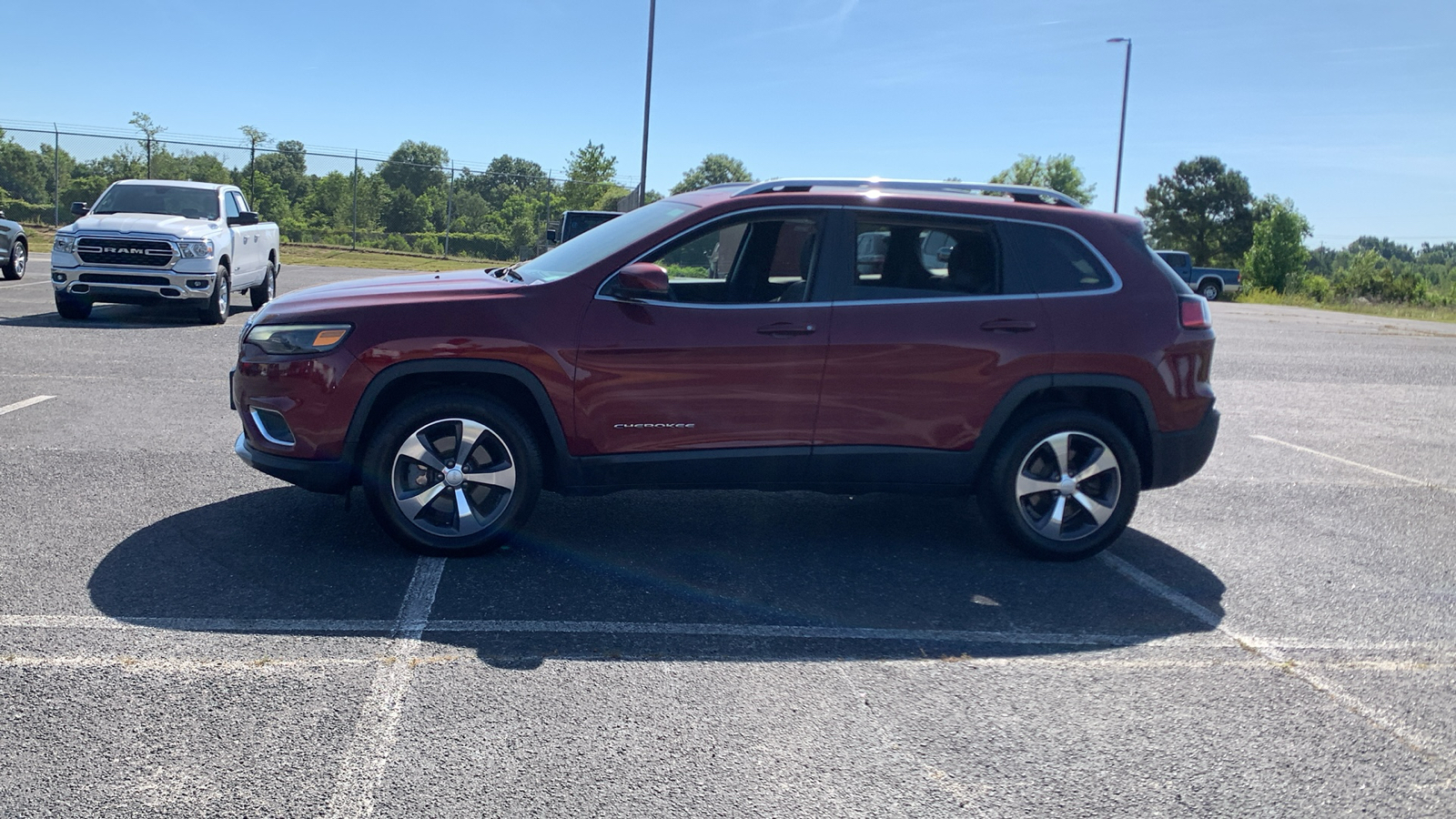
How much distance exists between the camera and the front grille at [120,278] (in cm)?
1434

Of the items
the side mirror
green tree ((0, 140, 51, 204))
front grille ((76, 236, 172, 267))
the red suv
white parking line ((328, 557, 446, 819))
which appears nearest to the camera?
white parking line ((328, 557, 446, 819))

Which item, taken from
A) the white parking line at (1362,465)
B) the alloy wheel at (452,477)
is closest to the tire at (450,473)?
the alloy wheel at (452,477)

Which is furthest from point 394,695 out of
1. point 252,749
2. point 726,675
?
point 726,675

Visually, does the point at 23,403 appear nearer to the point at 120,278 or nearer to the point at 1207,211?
the point at 120,278

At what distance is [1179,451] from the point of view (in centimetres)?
582

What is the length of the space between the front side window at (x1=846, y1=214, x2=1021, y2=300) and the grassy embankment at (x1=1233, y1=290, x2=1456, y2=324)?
40701mm

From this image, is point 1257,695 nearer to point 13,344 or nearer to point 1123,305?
point 1123,305

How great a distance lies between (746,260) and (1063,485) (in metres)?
1.91

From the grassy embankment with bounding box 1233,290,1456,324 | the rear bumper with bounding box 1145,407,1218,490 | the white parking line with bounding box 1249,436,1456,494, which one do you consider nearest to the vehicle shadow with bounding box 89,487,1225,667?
the rear bumper with bounding box 1145,407,1218,490

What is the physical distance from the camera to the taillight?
18.9ft

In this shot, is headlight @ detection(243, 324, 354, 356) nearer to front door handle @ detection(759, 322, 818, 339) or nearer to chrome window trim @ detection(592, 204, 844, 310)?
chrome window trim @ detection(592, 204, 844, 310)

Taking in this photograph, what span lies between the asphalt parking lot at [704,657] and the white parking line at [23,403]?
4.29ft

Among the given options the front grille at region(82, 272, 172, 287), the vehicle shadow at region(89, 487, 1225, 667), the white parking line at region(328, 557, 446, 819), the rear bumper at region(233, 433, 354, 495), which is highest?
the front grille at region(82, 272, 172, 287)

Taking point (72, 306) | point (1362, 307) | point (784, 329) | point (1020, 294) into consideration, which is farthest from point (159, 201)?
point (1362, 307)
